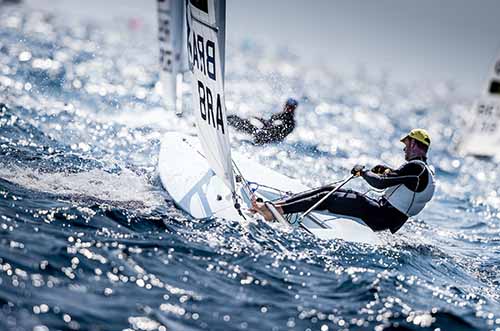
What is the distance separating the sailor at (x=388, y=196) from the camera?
5.91 metres

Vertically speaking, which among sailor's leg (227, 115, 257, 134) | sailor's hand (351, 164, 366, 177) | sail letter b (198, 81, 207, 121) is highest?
sail letter b (198, 81, 207, 121)

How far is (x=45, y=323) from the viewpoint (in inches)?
123

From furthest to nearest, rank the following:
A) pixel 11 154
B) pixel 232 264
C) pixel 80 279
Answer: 1. pixel 11 154
2. pixel 232 264
3. pixel 80 279

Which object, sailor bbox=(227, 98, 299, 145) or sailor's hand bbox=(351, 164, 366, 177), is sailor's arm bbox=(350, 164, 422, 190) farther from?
sailor bbox=(227, 98, 299, 145)

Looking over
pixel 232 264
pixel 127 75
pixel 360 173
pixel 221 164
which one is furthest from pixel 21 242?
pixel 127 75

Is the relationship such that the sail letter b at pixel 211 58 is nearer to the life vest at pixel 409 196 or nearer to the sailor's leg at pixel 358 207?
the sailor's leg at pixel 358 207

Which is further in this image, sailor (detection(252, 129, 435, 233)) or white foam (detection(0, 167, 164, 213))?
sailor (detection(252, 129, 435, 233))

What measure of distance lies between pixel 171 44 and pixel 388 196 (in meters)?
5.32

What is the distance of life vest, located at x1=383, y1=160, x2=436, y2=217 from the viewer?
19.7ft

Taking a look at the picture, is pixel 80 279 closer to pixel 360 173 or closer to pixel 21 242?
pixel 21 242

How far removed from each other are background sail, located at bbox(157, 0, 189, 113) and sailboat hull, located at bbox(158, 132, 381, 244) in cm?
268

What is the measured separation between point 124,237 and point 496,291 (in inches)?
123

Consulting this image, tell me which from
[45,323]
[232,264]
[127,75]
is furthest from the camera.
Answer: [127,75]

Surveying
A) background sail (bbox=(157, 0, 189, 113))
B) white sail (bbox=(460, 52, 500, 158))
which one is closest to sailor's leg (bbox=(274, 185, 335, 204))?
background sail (bbox=(157, 0, 189, 113))
